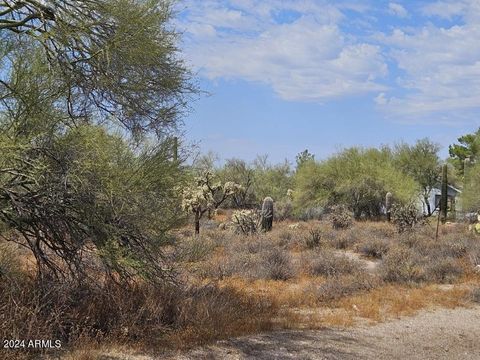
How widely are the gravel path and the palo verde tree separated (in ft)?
5.35

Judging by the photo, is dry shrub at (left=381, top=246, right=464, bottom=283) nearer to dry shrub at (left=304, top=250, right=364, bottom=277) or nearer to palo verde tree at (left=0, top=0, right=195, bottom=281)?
dry shrub at (left=304, top=250, right=364, bottom=277)

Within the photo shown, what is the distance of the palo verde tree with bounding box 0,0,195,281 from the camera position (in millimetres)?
6938

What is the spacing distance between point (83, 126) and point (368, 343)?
541 centimetres

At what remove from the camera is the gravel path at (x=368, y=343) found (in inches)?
291

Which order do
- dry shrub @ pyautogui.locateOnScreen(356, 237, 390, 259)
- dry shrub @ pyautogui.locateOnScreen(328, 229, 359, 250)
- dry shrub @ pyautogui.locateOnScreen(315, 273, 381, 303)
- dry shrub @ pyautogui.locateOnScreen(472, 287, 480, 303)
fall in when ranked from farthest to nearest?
1. dry shrub @ pyautogui.locateOnScreen(328, 229, 359, 250)
2. dry shrub @ pyautogui.locateOnScreen(356, 237, 390, 259)
3. dry shrub @ pyautogui.locateOnScreen(472, 287, 480, 303)
4. dry shrub @ pyautogui.locateOnScreen(315, 273, 381, 303)

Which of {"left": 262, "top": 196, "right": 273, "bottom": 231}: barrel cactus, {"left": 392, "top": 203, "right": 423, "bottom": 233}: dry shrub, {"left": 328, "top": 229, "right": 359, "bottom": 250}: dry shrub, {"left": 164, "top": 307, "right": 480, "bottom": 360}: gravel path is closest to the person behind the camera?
{"left": 164, "top": 307, "right": 480, "bottom": 360}: gravel path

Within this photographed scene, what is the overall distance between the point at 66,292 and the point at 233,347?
7.93ft

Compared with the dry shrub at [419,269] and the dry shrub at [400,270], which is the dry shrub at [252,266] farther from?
the dry shrub at [419,269]

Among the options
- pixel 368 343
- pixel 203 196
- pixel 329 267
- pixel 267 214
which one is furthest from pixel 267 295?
pixel 267 214

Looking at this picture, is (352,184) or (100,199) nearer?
(100,199)

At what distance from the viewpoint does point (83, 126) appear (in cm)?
769

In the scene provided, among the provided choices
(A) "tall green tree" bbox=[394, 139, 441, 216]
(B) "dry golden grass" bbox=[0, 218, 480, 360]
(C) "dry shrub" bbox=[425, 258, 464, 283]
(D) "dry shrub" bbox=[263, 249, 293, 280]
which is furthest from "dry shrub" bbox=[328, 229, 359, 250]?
(A) "tall green tree" bbox=[394, 139, 441, 216]

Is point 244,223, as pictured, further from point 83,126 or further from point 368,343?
point 83,126

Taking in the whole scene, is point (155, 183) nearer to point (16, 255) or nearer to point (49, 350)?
point (16, 255)
